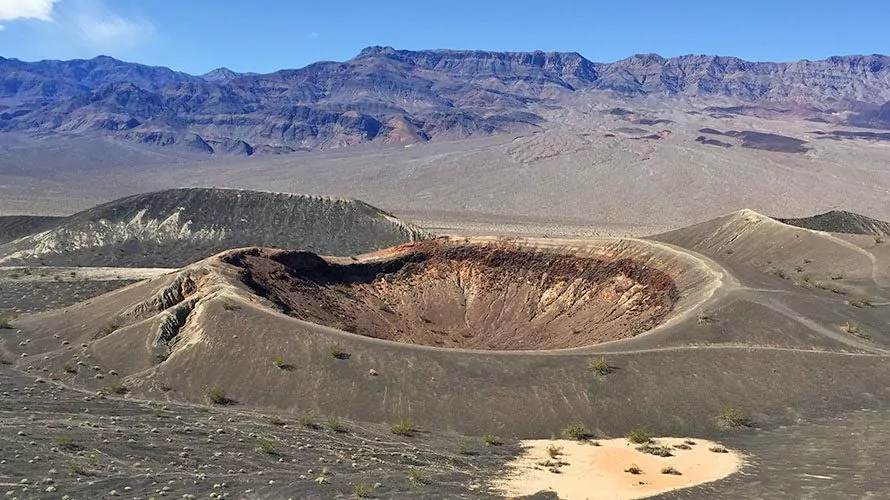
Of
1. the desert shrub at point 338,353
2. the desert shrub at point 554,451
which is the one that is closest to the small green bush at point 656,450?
the desert shrub at point 554,451

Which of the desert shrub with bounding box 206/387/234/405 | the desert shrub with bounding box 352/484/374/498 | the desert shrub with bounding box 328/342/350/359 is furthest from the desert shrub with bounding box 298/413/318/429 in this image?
the desert shrub with bounding box 352/484/374/498

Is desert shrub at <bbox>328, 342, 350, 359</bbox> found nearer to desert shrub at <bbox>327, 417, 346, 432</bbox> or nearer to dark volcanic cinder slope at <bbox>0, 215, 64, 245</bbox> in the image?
desert shrub at <bbox>327, 417, 346, 432</bbox>

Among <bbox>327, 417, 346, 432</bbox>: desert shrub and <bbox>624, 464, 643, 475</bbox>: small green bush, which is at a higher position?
<bbox>624, 464, 643, 475</bbox>: small green bush

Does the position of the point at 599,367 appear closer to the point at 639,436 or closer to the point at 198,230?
the point at 639,436

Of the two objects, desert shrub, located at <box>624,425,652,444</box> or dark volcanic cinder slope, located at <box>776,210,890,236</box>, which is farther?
dark volcanic cinder slope, located at <box>776,210,890,236</box>

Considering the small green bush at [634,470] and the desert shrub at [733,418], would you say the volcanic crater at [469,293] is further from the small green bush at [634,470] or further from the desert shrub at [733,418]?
the small green bush at [634,470]

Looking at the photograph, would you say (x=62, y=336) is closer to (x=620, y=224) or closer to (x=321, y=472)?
(x=321, y=472)
